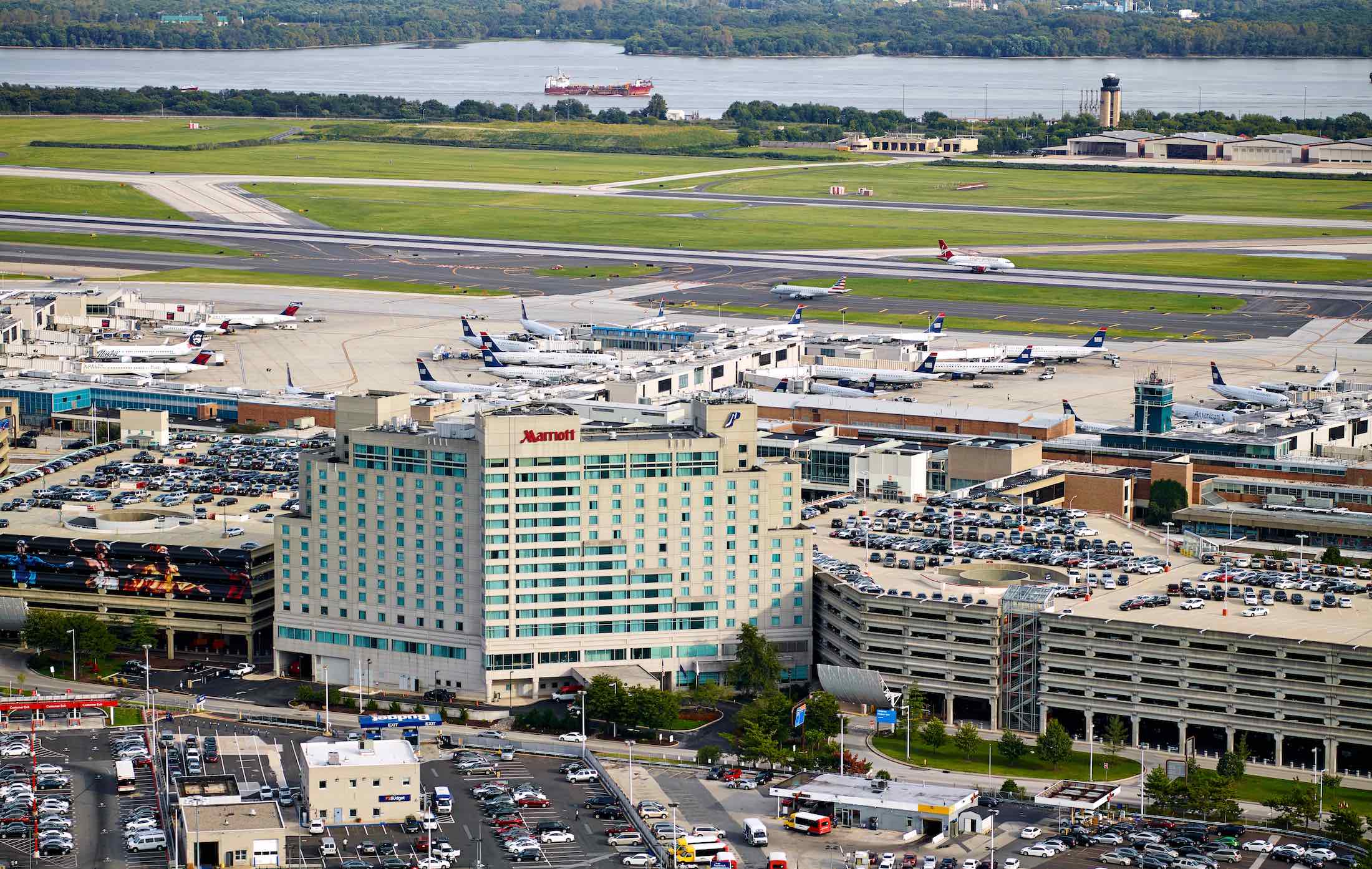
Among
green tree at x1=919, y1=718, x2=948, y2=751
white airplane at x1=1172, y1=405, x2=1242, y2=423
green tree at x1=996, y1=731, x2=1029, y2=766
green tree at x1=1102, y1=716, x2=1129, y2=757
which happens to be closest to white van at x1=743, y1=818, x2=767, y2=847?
green tree at x1=919, y1=718, x2=948, y2=751

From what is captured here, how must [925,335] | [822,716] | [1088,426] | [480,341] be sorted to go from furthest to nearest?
[480,341] < [925,335] < [1088,426] < [822,716]

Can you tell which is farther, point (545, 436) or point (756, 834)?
point (545, 436)

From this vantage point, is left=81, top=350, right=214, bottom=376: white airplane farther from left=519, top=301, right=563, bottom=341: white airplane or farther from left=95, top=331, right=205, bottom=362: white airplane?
left=519, top=301, right=563, bottom=341: white airplane

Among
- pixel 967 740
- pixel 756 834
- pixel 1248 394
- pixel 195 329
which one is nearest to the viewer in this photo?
pixel 756 834

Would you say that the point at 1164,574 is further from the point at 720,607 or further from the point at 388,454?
the point at 388,454

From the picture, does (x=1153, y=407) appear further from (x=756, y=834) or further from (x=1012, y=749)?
(x=756, y=834)

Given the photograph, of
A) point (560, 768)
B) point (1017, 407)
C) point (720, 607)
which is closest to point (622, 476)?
point (720, 607)

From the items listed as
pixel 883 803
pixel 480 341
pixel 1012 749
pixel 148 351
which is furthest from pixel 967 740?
pixel 148 351

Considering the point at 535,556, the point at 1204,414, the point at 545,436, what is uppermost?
the point at 545,436

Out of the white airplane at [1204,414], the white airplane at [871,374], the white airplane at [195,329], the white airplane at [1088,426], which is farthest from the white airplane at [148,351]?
the white airplane at [1204,414]
